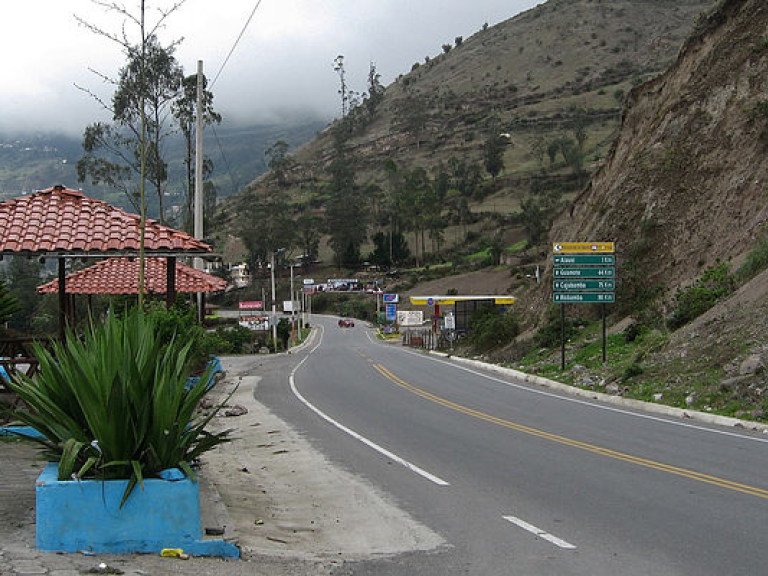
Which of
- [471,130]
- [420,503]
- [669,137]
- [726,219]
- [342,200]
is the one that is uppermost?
[471,130]

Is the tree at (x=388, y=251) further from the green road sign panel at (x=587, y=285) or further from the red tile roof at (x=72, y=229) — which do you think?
the red tile roof at (x=72, y=229)

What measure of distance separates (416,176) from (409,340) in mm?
66498

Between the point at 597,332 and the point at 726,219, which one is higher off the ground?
the point at 726,219

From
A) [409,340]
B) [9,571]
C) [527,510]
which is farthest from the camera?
[409,340]

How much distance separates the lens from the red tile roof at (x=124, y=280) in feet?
90.5

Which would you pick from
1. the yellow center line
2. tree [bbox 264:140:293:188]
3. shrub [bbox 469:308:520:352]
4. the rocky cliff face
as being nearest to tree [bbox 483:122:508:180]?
tree [bbox 264:140:293:188]

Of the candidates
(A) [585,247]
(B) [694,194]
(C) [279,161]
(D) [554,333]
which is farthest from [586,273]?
(C) [279,161]

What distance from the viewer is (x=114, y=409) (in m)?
7.09

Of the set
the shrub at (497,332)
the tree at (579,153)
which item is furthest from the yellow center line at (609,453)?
the tree at (579,153)

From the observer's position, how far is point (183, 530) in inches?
273

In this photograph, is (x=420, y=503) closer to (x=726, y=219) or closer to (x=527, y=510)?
(x=527, y=510)

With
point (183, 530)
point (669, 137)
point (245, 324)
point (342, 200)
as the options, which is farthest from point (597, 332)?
point (342, 200)

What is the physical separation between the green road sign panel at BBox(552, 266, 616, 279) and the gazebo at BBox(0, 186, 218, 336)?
15900 mm

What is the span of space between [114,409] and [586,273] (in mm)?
23297
